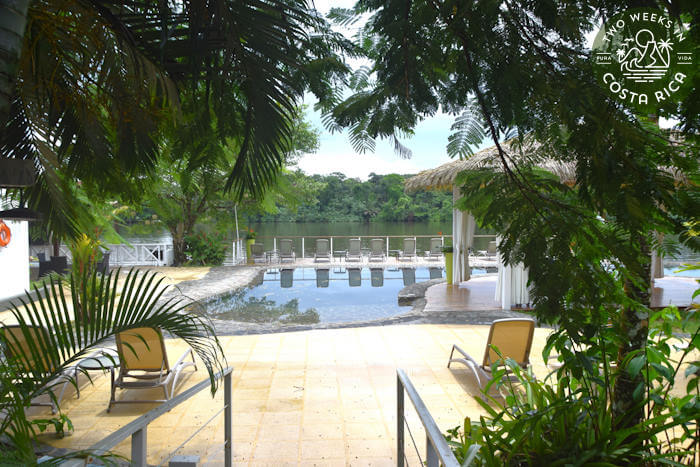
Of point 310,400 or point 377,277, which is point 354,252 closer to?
point 377,277

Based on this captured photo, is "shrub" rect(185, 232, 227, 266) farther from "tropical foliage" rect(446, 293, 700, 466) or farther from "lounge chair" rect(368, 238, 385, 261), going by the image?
"tropical foliage" rect(446, 293, 700, 466)

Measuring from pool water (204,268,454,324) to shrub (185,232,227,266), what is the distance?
1.91 metres

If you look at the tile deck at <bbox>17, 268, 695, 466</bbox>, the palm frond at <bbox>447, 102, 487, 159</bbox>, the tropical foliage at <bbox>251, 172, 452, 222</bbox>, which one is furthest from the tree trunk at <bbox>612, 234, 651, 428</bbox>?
the tropical foliage at <bbox>251, 172, 452, 222</bbox>

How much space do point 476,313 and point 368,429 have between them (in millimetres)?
4405

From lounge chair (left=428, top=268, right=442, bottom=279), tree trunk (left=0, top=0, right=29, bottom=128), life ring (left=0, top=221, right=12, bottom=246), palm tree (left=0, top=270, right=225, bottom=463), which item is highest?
tree trunk (left=0, top=0, right=29, bottom=128)

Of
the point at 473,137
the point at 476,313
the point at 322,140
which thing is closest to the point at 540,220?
the point at 473,137

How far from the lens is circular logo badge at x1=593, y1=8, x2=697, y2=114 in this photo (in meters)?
1.27

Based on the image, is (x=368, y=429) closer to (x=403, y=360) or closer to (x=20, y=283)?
(x=403, y=360)

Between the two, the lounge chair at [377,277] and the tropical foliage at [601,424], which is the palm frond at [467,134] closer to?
the tropical foliage at [601,424]

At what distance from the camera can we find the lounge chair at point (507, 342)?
4.33 meters

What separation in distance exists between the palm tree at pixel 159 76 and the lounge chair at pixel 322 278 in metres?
10.4

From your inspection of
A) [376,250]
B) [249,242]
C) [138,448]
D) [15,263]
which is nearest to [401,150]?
[138,448]

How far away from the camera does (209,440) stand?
3.49m

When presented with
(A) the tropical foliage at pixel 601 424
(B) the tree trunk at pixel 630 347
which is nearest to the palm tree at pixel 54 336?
(A) the tropical foliage at pixel 601 424
